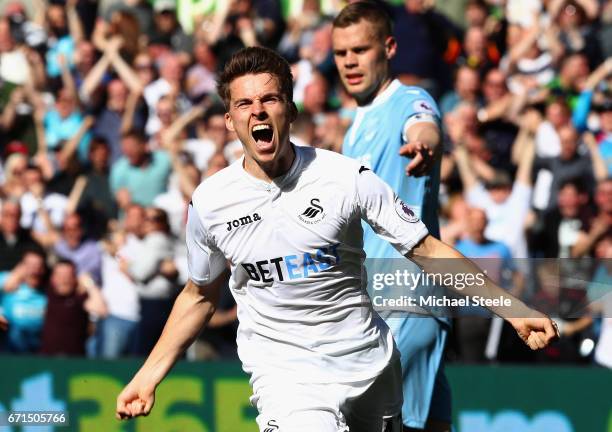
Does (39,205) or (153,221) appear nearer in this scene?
(153,221)

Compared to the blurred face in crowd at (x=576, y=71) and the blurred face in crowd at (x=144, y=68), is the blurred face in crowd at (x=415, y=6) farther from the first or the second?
the blurred face in crowd at (x=144, y=68)

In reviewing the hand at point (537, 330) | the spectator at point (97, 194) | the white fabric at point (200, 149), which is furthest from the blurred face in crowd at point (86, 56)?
the hand at point (537, 330)

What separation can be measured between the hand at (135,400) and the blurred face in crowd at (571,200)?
650cm

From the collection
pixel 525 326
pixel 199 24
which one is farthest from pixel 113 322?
pixel 525 326

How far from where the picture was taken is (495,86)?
42.3ft

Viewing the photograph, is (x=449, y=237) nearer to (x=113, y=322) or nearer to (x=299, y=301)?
(x=113, y=322)

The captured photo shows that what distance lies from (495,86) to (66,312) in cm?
500

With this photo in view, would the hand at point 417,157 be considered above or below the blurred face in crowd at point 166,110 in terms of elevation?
below

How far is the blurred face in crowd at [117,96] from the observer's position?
49.3 feet

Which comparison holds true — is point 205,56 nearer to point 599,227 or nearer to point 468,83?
point 468,83

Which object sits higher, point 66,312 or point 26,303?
point 26,303

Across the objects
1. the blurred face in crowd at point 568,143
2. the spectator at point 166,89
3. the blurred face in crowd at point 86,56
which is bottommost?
the blurred face in crowd at point 568,143

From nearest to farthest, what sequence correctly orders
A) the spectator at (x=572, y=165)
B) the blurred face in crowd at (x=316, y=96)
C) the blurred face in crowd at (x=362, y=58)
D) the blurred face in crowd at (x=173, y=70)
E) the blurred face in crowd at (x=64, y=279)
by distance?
the blurred face in crowd at (x=362, y=58)
the spectator at (x=572, y=165)
the blurred face in crowd at (x=64, y=279)
the blurred face in crowd at (x=316, y=96)
the blurred face in crowd at (x=173, y=70)

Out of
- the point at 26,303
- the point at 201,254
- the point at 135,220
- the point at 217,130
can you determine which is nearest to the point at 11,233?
the point at 26,303
